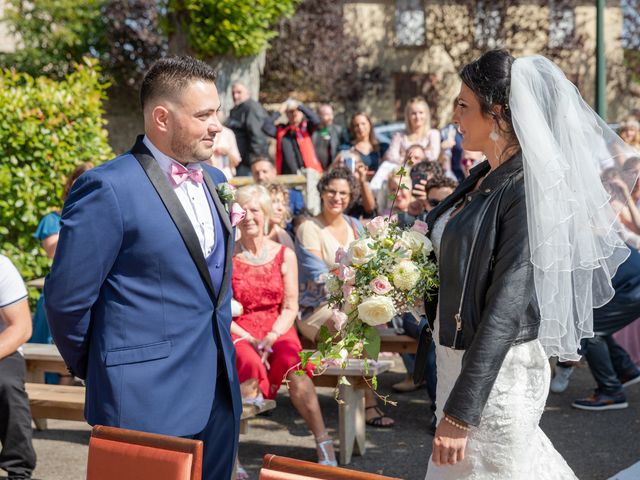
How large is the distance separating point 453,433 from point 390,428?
145 inches

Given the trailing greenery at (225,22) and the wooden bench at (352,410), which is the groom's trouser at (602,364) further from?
the trailing greenery at (225,22)

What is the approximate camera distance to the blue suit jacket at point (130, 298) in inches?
117

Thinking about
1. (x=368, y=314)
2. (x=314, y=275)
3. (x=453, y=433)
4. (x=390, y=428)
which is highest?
(x=368, y=314)

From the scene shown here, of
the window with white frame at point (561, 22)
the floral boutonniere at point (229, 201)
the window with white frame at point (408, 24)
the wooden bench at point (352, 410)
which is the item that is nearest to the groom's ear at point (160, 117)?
the floral boutonniere at point (229, 201)

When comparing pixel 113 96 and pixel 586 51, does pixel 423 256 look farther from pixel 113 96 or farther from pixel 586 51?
pixel 586 51

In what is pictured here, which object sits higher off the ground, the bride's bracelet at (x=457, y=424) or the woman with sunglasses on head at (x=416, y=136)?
the woman with sunglasses on head at (x=416, y=136)

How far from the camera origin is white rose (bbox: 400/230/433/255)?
10.2 feet

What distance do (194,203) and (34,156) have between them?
19.3 ft

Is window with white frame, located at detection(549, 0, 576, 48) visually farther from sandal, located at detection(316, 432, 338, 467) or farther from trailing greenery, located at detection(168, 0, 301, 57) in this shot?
sandal, located at detection(316, 432, 338, 467)

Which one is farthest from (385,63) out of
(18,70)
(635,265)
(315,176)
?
(635,265)

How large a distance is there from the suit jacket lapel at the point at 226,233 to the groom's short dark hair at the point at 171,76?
1.21ft

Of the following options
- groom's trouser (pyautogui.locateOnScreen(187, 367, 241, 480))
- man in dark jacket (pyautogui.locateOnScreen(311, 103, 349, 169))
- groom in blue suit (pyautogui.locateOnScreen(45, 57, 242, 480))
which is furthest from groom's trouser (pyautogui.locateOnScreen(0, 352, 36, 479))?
man in dark jacket (pyautogui.locateOnScreen(311, 103, 349, 169))

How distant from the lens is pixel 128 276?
3.04m

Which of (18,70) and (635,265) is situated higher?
(18,70)
